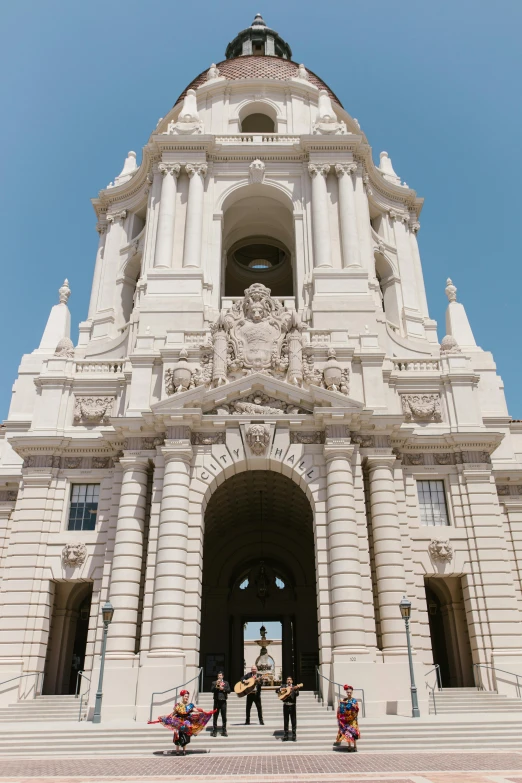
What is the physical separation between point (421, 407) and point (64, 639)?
20.0 metres

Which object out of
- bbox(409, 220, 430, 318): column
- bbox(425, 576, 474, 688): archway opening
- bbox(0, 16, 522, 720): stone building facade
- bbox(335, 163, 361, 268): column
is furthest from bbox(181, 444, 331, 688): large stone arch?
bbox(409, 220, 430, 318): column

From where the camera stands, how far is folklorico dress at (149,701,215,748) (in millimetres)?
15359

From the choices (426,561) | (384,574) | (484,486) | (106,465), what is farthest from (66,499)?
(484,486)

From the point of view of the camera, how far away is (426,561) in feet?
89.2

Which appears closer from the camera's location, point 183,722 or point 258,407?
point 183,722

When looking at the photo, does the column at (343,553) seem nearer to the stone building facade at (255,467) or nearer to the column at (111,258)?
Answer: the stone building facade at (255,467)

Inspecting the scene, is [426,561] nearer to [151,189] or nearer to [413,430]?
[413,430]

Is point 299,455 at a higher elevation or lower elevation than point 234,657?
higher

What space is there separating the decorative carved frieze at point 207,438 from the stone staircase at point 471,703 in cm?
1246

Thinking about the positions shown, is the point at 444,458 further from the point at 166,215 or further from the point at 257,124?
the point at 257,124

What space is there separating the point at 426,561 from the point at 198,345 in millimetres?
14006

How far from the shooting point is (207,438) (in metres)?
26.5

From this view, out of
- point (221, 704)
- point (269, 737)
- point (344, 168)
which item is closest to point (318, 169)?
point (344, 168)

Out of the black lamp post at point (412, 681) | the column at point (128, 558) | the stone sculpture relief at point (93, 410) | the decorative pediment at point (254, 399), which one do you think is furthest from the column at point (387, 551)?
the stone sculpture relief at point (93, 410)
